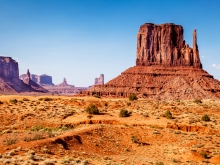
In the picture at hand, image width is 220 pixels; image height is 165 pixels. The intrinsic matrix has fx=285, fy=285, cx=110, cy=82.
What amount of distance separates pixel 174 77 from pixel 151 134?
3240 inches

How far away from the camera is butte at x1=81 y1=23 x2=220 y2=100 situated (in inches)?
3880

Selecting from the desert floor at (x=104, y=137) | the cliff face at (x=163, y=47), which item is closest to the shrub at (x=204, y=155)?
the desert floor at (x=104, y=137)

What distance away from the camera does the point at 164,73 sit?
366 ft

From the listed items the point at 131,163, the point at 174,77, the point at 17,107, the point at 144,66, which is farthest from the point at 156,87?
the point at 131,163

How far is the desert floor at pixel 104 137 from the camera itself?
17.9 m

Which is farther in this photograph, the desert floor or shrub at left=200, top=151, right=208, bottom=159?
shrub at left=200, top=151, right=208, bottom=159

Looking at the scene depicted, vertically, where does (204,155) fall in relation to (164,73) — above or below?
below

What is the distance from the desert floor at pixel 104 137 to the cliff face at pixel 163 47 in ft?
256

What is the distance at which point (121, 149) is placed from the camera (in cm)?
2447

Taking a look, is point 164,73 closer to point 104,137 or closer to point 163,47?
point 163,47

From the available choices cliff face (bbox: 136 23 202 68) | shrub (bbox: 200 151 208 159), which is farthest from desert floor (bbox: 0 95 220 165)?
cliff face (bbox: 136 23 202 68)

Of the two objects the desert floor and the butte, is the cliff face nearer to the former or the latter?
the butte

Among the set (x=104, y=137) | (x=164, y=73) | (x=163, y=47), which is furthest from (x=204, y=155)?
(x=163, y=47)

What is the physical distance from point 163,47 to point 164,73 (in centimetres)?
2004
